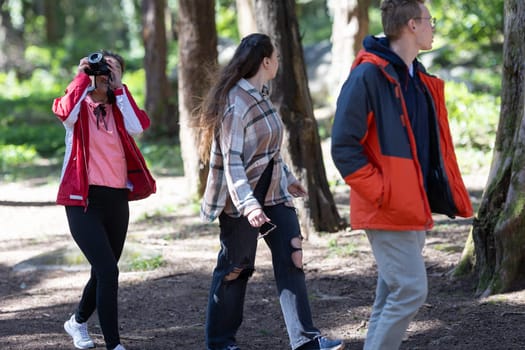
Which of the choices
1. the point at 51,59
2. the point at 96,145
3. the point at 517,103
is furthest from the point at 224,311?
the point at 51,59

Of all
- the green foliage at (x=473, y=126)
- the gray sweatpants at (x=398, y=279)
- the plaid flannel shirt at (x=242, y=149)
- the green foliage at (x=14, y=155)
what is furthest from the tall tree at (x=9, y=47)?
the gray sweatpants at (x=398, y=279)

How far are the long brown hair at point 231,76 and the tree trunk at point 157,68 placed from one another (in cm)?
1397

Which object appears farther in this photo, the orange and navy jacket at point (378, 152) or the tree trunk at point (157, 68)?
the tree trunk at point (157, 68)

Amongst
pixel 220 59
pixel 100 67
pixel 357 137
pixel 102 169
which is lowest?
pixel 102 169

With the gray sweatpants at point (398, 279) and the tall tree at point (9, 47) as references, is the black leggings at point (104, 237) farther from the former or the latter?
the tall tree at point (9, 47)

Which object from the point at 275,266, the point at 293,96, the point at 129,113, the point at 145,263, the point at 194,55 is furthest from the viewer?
the point at 194,55

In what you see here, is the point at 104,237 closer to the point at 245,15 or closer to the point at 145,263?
the point at 145,263

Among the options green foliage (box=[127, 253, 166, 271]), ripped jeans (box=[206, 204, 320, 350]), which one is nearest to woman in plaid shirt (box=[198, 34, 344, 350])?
ripped jeans (box=[206, 204, 320, 350])

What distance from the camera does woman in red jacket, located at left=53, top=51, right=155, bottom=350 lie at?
509 cm

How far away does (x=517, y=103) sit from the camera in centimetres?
613

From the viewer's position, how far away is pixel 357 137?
389cm

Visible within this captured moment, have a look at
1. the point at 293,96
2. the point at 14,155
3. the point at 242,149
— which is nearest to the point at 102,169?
the point at 242,149

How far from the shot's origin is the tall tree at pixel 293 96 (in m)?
8.39

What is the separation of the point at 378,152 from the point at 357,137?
0.13 m
